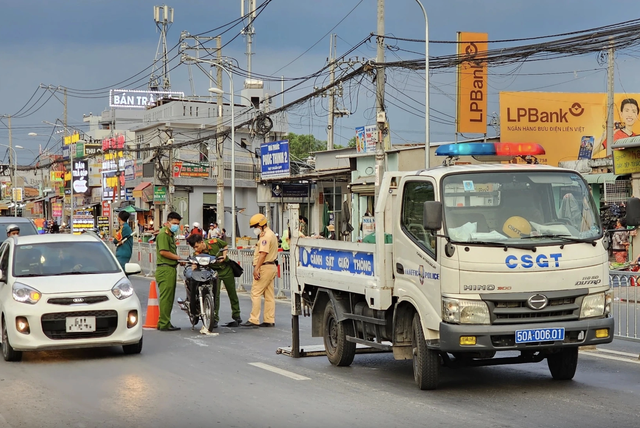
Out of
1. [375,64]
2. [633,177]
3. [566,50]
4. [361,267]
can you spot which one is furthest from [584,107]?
[361,267]

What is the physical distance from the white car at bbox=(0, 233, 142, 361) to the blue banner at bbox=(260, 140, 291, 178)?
28.8 m

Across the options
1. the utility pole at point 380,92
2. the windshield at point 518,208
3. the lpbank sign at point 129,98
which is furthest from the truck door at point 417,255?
the lpbank sign at point 129,98

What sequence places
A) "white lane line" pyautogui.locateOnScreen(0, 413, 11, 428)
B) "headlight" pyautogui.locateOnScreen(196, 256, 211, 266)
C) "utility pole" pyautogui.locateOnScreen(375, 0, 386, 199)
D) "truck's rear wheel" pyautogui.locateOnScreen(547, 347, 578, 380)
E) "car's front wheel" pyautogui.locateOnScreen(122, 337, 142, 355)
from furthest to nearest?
"utility pole" pyautogui.locateOnScreen(375, 0, 386, 199) → "headlight" pyautogui.locateOnScreen(196, 256, 211, 266) → "car's front wheel" pyautogui.locateOnScreen(122, 337, 142, 355) → "truck's rear wheel" pyautogui.locateOnScreen(547, 347, 578, 380) → "white lane line" pyautogui.locateOnScreen(0, 413, 11, 428)

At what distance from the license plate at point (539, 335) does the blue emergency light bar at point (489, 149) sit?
218 cm

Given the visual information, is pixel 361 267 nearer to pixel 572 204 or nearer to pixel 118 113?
pixel 572 204

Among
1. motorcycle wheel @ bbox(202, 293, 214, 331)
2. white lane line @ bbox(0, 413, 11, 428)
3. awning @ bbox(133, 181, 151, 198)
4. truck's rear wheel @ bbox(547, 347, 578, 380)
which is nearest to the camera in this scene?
white lane line @ bbox(0, 413, 11, 428)

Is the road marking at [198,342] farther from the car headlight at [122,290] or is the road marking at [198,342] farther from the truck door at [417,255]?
the truck door at [417,255]

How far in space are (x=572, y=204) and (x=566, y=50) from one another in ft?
42.3

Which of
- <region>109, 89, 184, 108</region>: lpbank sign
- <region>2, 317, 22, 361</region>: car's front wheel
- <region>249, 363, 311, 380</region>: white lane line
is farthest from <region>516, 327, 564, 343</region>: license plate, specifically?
<region>109, 89, 184, 108</region>: lpbank sign

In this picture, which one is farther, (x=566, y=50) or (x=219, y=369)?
(x=566, y=50)

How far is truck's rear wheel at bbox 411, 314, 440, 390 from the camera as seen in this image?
9117 millimetres

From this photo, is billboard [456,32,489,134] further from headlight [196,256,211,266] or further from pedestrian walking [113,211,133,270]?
headlight [196,256,211,266]

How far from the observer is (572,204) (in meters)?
9.28

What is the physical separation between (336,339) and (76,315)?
3.36 metres
